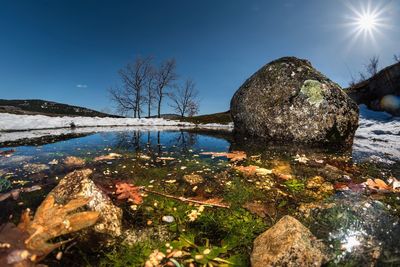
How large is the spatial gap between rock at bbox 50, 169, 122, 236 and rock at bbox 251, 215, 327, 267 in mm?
1475

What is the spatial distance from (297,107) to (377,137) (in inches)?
235

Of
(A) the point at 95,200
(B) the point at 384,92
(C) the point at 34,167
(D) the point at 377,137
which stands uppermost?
(B) the point at 384,92

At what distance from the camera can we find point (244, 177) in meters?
4.90

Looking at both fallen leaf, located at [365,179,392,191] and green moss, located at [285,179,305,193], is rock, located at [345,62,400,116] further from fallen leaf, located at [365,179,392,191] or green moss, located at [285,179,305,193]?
green moss, located at [285,179,305,193]

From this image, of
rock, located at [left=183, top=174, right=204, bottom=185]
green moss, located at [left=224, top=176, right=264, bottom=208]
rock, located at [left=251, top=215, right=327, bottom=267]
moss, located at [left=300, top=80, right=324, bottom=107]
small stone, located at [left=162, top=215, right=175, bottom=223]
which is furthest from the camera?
moss, located at [left=300, top=80, right=324, bottom=107]

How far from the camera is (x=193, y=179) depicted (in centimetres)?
466

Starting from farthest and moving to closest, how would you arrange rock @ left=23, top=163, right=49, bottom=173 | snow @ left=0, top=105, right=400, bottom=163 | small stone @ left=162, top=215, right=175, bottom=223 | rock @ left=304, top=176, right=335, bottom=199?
snow @ left=0, top=105, right=400, bottom=163, rock @ left=23, top=163, right=49, bottom=173, rock @ left=304, top=176, right=335, bottom=199, small stone @ left=162, top=215, right=175, bottom=223

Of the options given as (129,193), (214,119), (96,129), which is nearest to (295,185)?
(129,193)

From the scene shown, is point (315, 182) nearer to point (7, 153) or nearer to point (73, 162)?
point (73, 162)

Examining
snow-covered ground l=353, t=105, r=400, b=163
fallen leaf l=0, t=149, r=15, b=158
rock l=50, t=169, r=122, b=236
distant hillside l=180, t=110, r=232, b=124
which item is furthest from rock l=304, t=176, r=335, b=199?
distant hillside l=180, t=110, r=232, b=124

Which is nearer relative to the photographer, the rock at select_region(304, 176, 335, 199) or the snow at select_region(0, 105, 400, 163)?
the rock at select_region(304, 176, 335, 199)

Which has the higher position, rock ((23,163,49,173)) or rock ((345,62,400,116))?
rock ((345,62,400,116))

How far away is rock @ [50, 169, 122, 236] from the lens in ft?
8.89

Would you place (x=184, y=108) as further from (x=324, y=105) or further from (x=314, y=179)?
(x=314, y=179)
